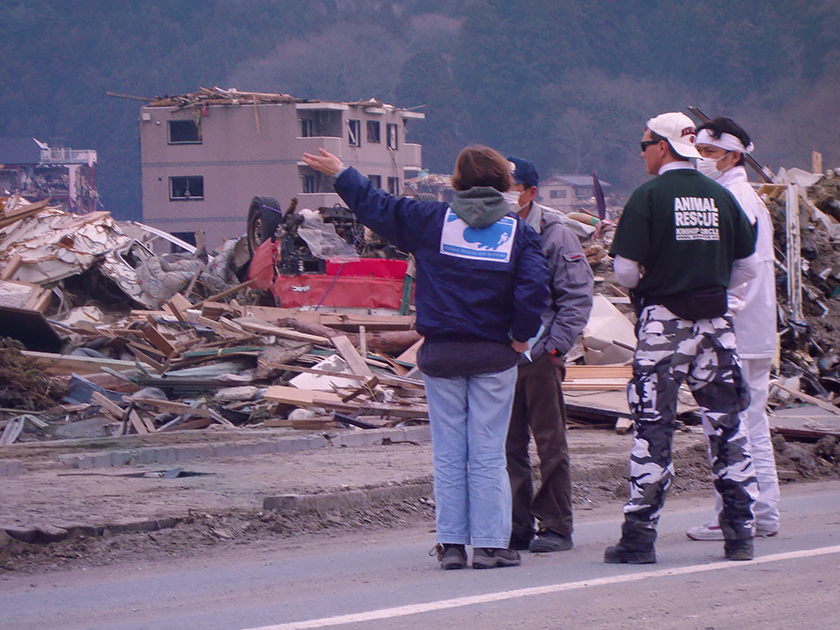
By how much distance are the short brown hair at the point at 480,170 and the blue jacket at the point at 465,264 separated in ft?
0.28

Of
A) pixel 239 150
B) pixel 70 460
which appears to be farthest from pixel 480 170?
pixel 239 150

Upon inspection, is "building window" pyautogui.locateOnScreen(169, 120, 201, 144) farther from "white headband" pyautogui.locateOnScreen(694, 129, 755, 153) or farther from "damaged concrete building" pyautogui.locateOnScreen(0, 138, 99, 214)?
"white headband" pyautogui.locateOnScreen(694, 129, 755, 153)

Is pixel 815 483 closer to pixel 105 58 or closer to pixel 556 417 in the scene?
pixel 556 417

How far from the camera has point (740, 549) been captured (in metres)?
5.25

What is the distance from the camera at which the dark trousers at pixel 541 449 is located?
5637 millimetres

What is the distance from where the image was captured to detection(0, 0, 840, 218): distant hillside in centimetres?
8644

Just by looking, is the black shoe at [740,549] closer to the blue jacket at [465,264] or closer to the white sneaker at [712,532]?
the white sneaker at [712,532]

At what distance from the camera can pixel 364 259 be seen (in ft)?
54.3

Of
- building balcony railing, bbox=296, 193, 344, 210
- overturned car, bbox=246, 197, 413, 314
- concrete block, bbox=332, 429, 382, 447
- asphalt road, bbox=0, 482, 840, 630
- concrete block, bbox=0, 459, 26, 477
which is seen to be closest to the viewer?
asphalt road, bbox=0, 482, 840, 630

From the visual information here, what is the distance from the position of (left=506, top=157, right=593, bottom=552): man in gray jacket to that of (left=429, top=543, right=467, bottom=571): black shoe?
622 millimetres

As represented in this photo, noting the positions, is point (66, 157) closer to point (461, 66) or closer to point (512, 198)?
point (461, 66)

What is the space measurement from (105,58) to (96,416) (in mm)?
115274

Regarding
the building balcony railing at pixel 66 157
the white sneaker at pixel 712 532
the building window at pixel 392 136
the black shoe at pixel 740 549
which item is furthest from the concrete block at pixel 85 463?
the building balcony railing at pixel 66 157

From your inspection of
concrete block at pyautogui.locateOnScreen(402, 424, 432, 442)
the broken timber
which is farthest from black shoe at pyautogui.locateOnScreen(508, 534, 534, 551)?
the broken timber
